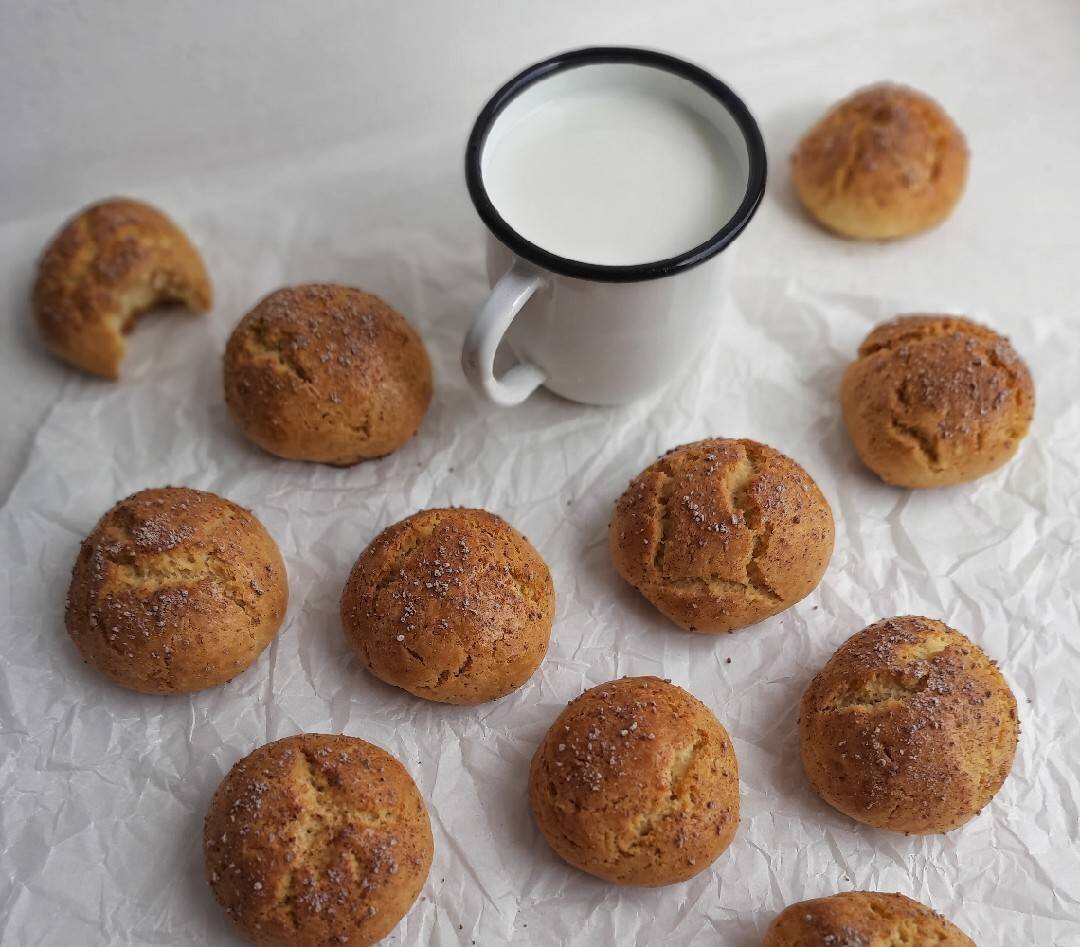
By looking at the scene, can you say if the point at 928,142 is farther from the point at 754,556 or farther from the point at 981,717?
the point at 981,717

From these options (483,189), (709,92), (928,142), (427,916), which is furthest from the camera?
(928,142)

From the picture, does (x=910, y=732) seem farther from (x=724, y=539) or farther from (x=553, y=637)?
(x=553, y=637)

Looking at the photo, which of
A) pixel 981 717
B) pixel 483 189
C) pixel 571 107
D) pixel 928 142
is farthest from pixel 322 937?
pixel 928 142

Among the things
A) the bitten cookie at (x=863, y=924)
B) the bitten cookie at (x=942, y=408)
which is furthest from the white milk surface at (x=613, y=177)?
the bitten cookie at (x=863, y=924)

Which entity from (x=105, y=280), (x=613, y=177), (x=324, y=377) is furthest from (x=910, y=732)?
(x=105, y=280)

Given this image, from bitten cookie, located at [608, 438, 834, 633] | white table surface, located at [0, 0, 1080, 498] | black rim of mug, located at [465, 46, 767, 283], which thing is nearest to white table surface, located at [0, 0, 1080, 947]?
white table surface, located at [0, 0, 1080, 498]

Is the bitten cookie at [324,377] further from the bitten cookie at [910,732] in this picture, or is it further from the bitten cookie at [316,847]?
the bitten cookie at [910,732]
